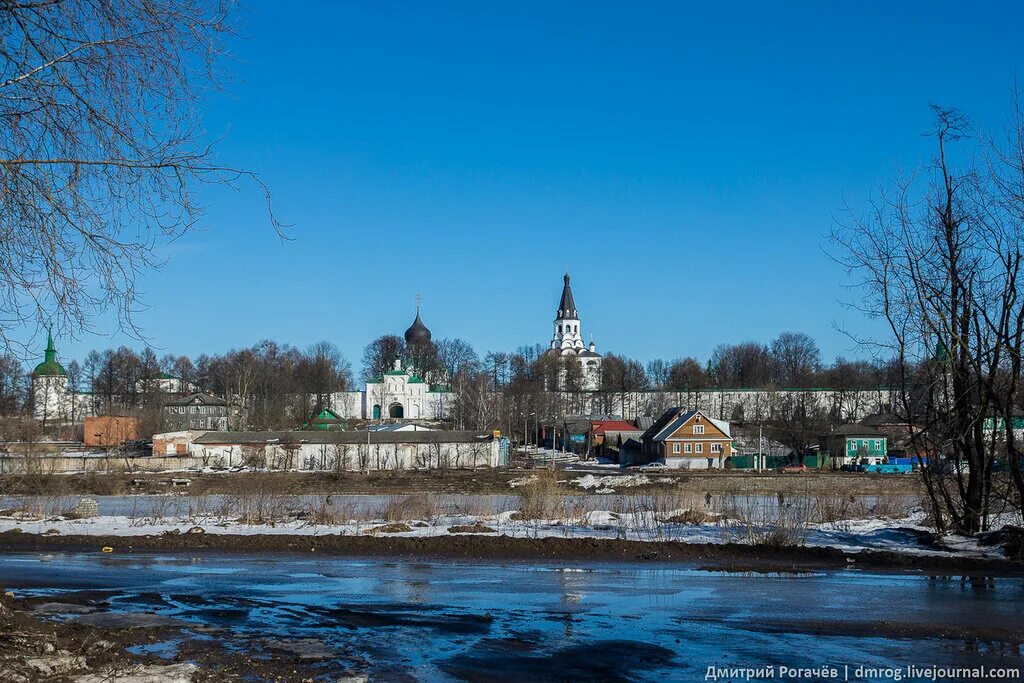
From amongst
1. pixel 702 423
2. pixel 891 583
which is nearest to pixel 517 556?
pixel 891 583

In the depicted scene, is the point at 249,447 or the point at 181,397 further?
the point at 181,397

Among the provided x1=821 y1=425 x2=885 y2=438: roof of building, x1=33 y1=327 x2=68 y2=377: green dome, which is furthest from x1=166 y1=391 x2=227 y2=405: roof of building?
x1=33 y1=327 x2=68 y2=377: green dome

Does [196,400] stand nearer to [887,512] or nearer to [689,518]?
[689,518]

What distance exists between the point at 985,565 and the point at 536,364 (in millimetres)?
123021

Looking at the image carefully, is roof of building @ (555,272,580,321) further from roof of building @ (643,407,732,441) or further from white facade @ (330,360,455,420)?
roof of building @ (643,407,732,441)

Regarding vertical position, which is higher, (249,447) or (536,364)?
(536,364)

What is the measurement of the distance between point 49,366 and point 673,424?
2985 inches

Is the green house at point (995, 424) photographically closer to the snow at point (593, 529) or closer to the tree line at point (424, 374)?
the snow at point (593, 529)

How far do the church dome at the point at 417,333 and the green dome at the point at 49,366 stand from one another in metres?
138

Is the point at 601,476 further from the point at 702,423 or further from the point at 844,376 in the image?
the point at 844,376

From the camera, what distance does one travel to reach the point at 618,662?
9094 millimetres

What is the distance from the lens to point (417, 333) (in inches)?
5881

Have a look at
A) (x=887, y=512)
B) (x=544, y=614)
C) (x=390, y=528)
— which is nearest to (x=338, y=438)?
(x=390, y=528)

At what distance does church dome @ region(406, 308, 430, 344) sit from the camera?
488 feet
